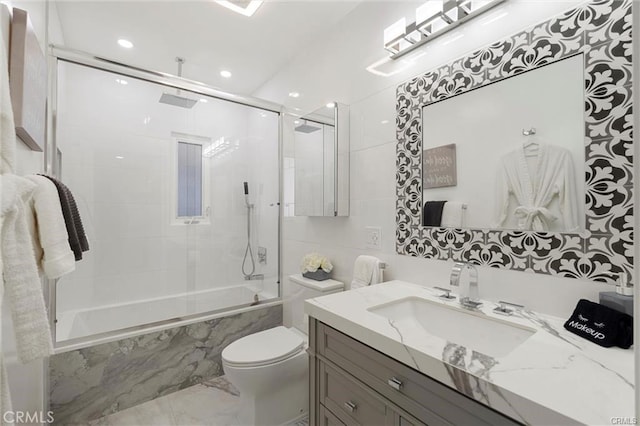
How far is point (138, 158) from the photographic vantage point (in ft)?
7.25

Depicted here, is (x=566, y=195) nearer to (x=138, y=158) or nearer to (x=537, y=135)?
(x=537, y=135)

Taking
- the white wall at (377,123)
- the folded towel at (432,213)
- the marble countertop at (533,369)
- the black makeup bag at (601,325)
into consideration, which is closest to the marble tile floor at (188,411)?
the white wall at (377,123)

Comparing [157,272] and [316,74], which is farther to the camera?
[157,272]

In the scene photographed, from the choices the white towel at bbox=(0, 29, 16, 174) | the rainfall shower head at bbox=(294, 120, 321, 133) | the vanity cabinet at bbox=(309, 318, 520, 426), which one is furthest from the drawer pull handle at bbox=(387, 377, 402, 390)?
the rainfall shower head at bbox=(294, 120, 321, 133)

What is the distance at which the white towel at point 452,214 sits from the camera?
1288 millimetres

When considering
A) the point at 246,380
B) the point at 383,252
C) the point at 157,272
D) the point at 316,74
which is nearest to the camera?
the point at 246,380

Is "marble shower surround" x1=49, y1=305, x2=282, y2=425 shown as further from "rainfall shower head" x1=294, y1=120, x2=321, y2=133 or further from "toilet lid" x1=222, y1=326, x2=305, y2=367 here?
"rainfall shower head" x1=294, y1=120, x2=321, y2=133

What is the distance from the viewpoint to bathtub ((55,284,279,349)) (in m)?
1.80

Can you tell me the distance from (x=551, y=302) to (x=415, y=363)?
613 millimetres

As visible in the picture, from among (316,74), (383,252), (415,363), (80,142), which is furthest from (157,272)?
(415,363)

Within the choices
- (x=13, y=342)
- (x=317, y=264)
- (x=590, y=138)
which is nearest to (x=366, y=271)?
(x=317, y=264)

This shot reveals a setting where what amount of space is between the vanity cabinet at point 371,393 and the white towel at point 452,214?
27.9 inches

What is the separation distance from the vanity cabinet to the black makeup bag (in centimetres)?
43

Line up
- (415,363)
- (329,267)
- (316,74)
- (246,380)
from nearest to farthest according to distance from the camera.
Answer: (415,363) < (246,380) < (329,267) < (316,74)
